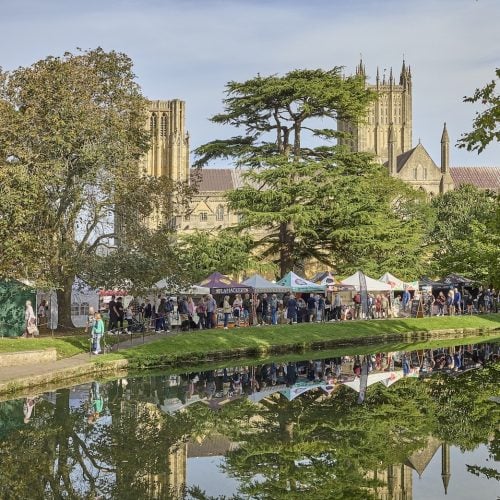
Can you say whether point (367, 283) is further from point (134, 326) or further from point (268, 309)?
point (134, 326)

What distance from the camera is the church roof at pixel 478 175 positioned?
393 feet

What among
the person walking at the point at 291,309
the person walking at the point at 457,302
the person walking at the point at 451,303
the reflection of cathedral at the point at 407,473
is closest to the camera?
the reflection of cathedral at the point at 407,473

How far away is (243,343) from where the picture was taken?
1204 inches

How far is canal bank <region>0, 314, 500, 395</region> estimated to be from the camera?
21.9 meters

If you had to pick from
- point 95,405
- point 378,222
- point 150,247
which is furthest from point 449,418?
point 378,222

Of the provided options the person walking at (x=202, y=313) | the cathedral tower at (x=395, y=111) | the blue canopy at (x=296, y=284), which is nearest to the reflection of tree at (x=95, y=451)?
the person walking at (x=202, y=313)

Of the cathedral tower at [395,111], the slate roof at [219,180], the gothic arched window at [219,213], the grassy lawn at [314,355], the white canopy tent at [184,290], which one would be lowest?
the grassy lawn at [314,355]

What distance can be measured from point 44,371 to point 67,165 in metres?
9.53

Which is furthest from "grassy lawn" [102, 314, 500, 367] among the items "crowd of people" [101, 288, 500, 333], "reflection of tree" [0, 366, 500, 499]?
"reflection of tree" [0, 366, 500, 499]

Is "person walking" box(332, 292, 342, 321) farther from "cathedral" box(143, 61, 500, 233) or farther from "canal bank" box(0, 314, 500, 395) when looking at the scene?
"cathedral" box(143, 61, 500, 233)

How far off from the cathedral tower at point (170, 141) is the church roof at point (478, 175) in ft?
125

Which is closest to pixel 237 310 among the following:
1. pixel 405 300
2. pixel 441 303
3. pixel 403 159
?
pixel 405 300

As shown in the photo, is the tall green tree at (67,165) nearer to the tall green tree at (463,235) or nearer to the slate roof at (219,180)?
the tall green tree at (463,235)

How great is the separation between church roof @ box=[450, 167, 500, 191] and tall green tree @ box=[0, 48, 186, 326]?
93.6 meters
